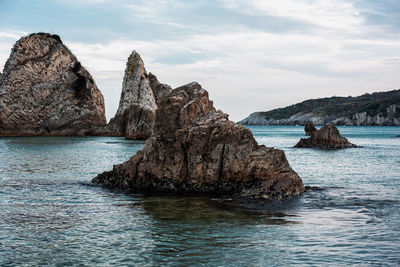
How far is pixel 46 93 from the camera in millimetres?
83562

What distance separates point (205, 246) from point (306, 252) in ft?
8.56

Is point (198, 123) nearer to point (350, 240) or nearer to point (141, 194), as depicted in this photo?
point (141, 194)

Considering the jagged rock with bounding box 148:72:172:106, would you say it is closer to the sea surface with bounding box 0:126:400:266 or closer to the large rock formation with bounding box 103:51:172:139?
the large rock formation with bounding box 103:51:172:139

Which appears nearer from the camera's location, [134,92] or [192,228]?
[192,228]

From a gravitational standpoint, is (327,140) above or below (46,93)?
below

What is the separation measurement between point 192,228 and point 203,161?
6527 mm

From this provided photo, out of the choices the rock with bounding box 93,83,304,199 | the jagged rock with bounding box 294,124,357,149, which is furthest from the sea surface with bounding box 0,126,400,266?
the jagged rock with bounding box 294,124,357,149

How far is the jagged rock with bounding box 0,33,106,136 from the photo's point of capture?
258 feet

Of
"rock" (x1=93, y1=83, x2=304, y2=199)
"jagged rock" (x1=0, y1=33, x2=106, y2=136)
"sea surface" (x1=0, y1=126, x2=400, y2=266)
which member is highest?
"jagged rock" (x1=0, y1=33, x2=106, y2=136)

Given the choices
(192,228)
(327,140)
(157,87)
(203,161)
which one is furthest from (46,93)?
(192,228)

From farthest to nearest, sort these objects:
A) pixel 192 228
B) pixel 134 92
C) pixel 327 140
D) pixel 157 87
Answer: pixel 157 87 → pixel 134 92 → pixel 327 140 → pixel 192 228

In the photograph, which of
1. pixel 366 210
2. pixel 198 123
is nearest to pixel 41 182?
pixel 198 123

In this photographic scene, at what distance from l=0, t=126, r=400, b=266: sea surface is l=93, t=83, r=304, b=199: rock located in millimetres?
1186

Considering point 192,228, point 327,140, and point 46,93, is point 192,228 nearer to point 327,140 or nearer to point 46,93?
point 327,140
